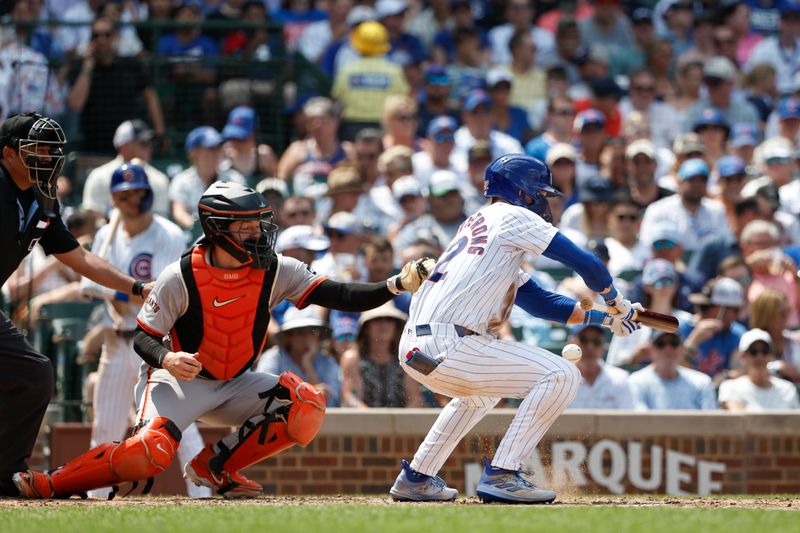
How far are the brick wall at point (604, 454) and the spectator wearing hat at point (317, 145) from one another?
412 cm

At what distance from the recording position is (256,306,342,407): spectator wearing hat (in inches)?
384

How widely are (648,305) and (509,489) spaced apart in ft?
14.8

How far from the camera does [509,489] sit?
666 centimetres

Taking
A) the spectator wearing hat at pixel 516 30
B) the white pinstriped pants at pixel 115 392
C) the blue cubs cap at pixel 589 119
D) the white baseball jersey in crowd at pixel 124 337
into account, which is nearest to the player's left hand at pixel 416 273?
the white baseball jersey in crowd at pixel 124 337

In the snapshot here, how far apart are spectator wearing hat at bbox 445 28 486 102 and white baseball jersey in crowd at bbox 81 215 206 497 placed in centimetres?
561

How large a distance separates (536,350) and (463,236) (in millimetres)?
647

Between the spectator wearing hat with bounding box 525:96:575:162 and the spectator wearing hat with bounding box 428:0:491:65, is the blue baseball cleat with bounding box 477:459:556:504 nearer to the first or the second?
the spectator wearing hat with bounding box 525:96:575:162

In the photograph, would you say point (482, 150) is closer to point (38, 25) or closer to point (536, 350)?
point (38, 25)

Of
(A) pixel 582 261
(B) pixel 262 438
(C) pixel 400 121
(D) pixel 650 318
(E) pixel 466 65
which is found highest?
(E) pixel 466 65

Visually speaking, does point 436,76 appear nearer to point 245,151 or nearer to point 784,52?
point 245,151

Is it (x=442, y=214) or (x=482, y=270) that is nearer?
(x=482, y=270)

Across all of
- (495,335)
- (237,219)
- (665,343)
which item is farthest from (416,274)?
(665,343)

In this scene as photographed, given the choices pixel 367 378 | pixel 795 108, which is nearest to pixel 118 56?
pixel 367 378

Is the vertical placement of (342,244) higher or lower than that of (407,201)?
lower
